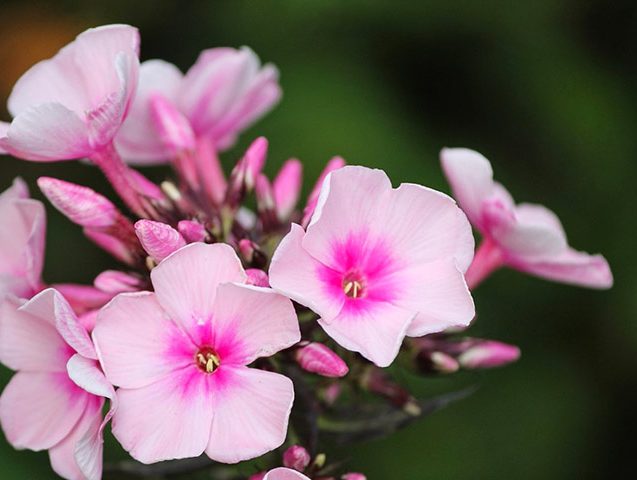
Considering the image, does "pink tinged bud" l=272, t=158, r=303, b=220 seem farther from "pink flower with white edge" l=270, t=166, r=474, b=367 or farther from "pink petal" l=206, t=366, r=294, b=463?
"pink petal" l=206, t=366, r=294, b=463

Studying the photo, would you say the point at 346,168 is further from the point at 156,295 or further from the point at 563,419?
the point at 563,419

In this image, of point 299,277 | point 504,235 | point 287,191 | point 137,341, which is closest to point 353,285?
point 299,277

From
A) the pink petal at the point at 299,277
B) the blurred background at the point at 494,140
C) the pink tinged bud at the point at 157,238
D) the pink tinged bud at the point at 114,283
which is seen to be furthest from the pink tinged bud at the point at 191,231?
the blurred background at the point at 494,140

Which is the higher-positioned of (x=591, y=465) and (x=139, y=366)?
(x=139, y=366)

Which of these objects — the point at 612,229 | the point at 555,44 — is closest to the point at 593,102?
the point at 555,44

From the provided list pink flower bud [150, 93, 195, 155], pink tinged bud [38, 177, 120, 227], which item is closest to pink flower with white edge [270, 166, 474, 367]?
pink tinged bud [38, 177, 120, 227]

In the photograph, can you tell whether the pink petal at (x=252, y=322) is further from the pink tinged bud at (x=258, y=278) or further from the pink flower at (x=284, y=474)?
the pink flower at (x=284, y=474)

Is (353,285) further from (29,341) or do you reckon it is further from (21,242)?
(21,242)
